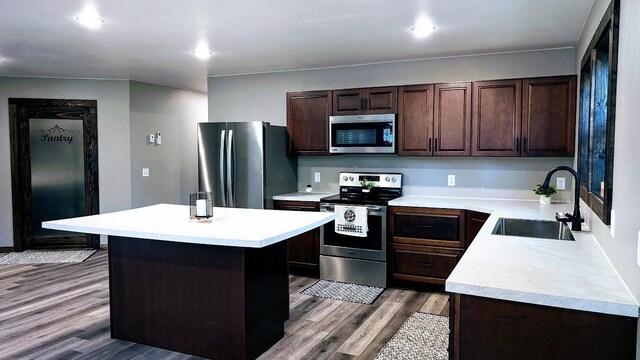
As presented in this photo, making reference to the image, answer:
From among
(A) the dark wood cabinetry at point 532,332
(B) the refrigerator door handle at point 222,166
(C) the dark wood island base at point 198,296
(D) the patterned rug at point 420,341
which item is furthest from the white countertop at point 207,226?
(B) the refrigerator door handle at point 222,166

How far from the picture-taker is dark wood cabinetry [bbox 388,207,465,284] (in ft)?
13.7

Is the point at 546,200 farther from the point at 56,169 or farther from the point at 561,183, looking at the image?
the point at 56,169

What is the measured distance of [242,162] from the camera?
15.9 feet

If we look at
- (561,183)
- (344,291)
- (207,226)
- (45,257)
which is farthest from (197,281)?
(45,257)

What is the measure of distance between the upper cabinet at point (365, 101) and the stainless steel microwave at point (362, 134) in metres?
0.07

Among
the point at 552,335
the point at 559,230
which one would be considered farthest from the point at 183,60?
the point at 552,335

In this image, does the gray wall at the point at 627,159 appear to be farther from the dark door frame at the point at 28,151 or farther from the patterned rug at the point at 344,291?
the dark door frame at the point at 28,151

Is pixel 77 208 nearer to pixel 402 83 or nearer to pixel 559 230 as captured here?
pixel 402 83

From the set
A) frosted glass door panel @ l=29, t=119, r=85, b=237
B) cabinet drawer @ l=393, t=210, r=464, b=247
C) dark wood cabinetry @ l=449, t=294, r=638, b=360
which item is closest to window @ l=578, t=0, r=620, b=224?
dark wood cabinetry @ l=449, t=294, r=638, b=360

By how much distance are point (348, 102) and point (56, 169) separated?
13.5ft

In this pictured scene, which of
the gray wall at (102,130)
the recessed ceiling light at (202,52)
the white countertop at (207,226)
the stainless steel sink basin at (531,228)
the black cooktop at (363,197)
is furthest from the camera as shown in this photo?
the gray wall at (102,130)

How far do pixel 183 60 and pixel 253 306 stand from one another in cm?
299

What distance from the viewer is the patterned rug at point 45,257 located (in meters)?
5.52

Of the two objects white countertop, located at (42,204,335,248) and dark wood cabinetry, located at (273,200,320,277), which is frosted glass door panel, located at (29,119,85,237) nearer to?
dark wood cabinetry, located at (273,200,320,277)
